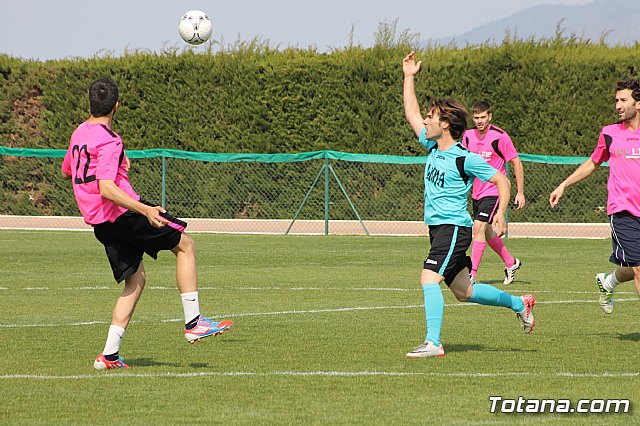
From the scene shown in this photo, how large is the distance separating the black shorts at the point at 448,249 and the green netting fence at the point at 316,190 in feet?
54.3

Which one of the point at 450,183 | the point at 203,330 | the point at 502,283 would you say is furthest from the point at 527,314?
the point at 502,283

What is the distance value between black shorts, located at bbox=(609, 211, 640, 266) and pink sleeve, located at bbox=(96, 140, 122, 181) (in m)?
4.16

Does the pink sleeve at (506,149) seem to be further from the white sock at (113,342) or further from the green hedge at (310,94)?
the green hedge at (310,94)

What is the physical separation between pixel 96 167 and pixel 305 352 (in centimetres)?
219

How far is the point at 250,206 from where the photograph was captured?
2747 centimetres

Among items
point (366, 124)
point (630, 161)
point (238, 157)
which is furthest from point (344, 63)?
point (630, 161)

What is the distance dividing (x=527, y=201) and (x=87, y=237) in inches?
372

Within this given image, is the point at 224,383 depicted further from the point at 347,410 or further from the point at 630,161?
the point at 630,161

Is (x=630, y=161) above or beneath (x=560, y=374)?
above

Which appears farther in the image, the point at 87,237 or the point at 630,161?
the point at 87,237

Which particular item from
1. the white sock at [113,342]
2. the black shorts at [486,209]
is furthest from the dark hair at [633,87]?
the black shorts at [486,209]

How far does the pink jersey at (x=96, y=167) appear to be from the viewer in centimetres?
799

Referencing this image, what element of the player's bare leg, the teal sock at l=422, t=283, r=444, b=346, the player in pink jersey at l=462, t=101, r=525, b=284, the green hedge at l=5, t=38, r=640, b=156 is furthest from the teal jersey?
the green hedge at l=5, t=38, r=640, b=156

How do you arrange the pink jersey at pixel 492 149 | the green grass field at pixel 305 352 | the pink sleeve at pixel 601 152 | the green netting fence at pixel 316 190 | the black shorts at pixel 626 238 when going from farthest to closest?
the green netting fence at pixel 316 190, the pink jersey at pixel 492 149, the pink sleeve at pixel 601 152, the black shorts at pixel 626 238, the green grass field at pixel 305 352
